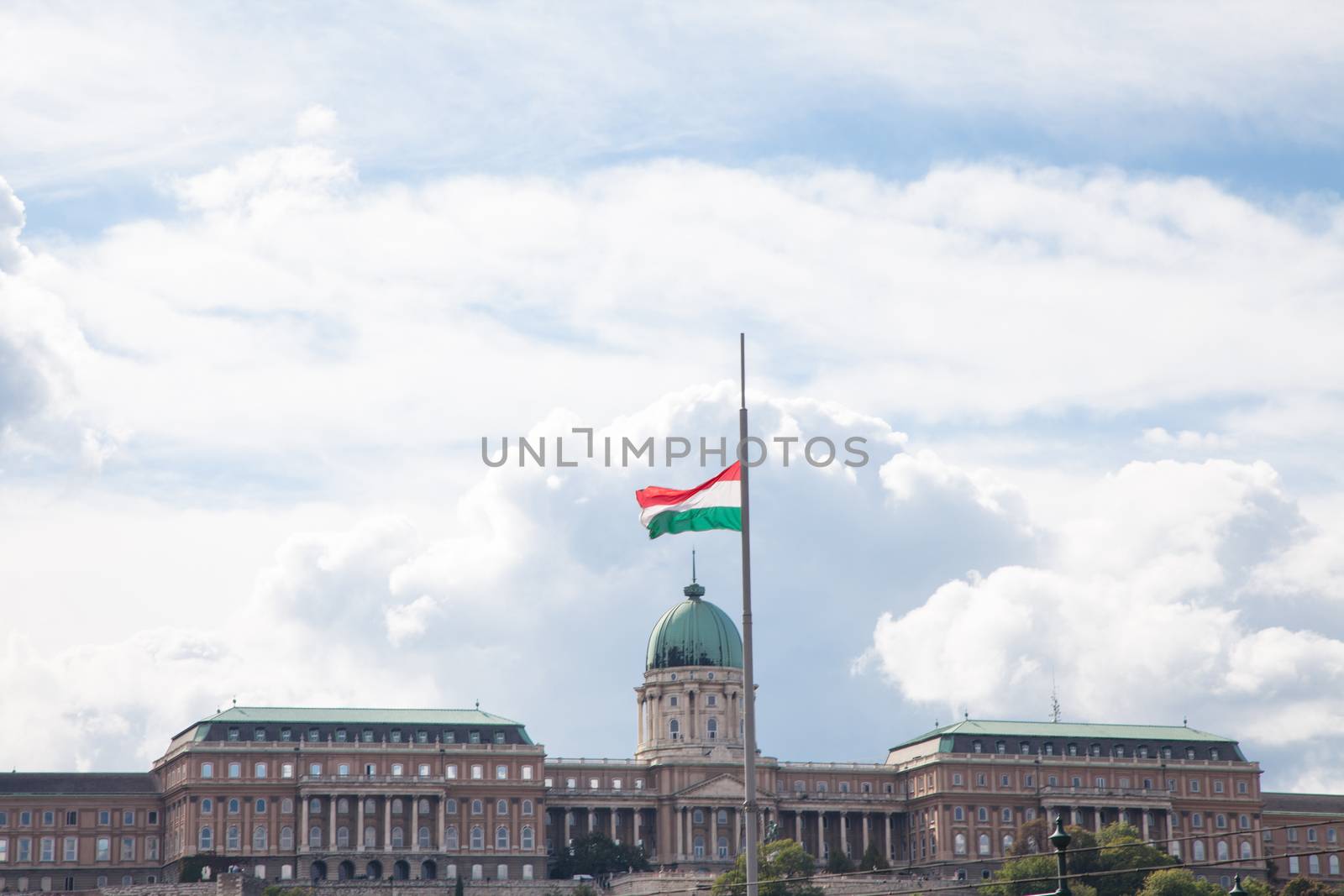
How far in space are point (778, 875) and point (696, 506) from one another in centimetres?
12844

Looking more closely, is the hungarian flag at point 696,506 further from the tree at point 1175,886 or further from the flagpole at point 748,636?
the tree at point 1175,886

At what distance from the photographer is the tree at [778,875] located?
17838 cm

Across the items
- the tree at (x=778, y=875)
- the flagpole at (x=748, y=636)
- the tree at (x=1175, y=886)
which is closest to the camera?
the flagpole at (x=748, y=636)

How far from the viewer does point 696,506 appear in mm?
65500

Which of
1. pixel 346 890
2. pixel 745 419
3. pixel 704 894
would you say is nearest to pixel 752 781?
pixel 745 419

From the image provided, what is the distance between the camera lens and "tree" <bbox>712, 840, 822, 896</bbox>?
178m

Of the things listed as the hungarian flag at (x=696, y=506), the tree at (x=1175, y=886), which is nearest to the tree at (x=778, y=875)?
the tree at (x=1175, y=886)

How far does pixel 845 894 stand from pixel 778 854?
9.14 m

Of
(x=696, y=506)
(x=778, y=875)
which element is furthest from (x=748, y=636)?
(x=778, y=875)

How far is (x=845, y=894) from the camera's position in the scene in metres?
199

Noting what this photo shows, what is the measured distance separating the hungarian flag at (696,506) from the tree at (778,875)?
367 feet

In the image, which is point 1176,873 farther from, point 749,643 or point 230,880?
point 749,643

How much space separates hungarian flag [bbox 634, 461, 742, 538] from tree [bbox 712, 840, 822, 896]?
367 feet

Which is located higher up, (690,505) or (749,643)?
(690,505)
